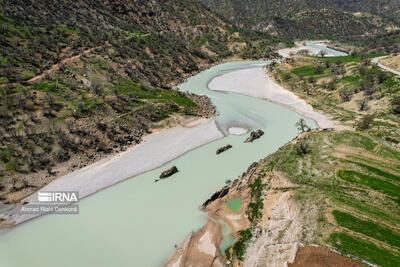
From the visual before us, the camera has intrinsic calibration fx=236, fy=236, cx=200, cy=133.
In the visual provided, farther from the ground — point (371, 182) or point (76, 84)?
point (76, 84)

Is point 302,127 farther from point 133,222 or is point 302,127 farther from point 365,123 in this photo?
point 133,222

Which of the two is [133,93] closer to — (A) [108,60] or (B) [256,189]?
(A) [108,60]

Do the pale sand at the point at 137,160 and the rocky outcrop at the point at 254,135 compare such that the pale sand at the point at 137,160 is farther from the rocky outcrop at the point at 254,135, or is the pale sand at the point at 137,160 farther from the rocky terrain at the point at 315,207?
the rocky terrain at the point at 315,207

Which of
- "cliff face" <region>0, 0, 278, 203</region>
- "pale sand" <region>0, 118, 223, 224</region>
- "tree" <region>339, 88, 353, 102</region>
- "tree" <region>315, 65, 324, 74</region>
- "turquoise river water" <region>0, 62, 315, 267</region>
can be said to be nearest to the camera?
"turquoise river water" <region>0, 62, 315, 267</region>

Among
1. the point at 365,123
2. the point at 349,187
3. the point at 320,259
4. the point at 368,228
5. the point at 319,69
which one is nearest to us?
the point at 320,259

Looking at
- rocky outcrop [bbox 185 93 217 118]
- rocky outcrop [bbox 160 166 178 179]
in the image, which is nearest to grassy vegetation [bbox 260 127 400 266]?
rocky outcrop [bbox 160 166 178 179]

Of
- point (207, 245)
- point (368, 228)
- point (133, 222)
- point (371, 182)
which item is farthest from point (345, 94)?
point (133, 222)

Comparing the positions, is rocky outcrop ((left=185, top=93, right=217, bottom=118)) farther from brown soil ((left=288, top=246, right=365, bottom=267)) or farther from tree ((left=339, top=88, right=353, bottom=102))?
brown soil ((left=288, top=246, right=365, bottom=267))
